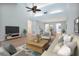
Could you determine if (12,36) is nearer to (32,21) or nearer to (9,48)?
(9,48)

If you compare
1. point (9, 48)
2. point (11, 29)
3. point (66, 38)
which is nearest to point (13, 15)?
point (11, 29)

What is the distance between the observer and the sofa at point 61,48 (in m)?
2.59

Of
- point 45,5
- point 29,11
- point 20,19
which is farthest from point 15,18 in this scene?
point 45,5

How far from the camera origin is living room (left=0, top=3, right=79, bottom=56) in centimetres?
274

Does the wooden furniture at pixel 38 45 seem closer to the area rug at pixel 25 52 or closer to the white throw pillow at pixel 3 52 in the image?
the area rug at pixel 25 52

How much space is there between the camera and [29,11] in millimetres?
2754

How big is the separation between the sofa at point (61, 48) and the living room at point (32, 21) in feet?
0.05

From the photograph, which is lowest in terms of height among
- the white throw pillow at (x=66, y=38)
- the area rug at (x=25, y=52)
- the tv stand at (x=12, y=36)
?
the area rug at (x=25, y=52)

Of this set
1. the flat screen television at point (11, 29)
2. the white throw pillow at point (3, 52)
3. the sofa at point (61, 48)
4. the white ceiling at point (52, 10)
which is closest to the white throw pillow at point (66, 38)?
the sofa at point (61, 48)

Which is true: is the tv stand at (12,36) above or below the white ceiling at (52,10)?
below

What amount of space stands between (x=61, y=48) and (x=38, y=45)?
1.25 feet

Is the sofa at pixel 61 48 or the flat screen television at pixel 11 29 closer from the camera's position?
the sofa at pixel 61 48

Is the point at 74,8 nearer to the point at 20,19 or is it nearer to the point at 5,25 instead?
the point at 20,19

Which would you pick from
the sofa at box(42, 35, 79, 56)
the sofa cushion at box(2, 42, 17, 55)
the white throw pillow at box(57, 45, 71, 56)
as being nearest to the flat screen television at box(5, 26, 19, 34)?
the sofa cushion at box(2, 42, 17, 55)
